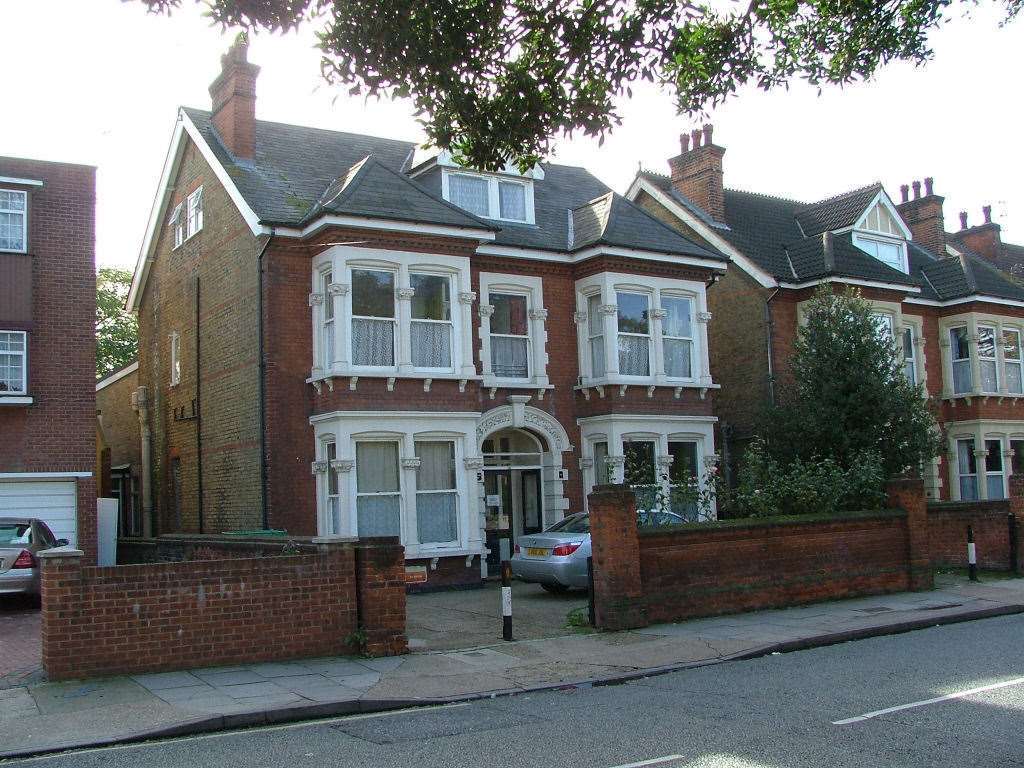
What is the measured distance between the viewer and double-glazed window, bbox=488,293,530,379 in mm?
21578

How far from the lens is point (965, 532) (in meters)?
20.7

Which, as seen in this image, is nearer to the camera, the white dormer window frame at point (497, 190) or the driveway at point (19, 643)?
the driveway at point (19, 643)

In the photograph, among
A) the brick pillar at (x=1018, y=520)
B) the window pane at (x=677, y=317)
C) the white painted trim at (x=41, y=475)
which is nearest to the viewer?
the white painted trim at (x=41, y=475)

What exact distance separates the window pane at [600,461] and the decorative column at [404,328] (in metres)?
5.21

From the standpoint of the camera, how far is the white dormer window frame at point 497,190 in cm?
2206

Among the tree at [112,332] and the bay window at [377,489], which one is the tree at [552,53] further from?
the tree at [112,332]

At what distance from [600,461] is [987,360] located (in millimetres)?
14065

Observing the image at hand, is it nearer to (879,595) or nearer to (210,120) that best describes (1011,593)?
(879,595)

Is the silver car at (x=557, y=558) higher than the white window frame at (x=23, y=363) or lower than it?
lower

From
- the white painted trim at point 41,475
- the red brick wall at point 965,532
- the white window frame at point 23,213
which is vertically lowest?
the red brick wall at point 965,532

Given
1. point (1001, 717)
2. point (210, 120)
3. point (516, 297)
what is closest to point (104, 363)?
point (210, 120)

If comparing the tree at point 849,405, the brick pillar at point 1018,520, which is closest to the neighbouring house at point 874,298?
the tree at point 849,405

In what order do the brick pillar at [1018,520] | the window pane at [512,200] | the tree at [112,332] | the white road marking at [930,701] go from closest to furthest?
the white road marking at [930,701], the brick pillar at [1018,520], the window pane at [512,200], the tree at [112,332]

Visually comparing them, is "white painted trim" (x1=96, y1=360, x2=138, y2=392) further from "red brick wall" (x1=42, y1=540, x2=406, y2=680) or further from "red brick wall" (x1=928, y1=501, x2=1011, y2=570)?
"red brick wall" (x1=928, y1=501, x2=1011, y2=570)
